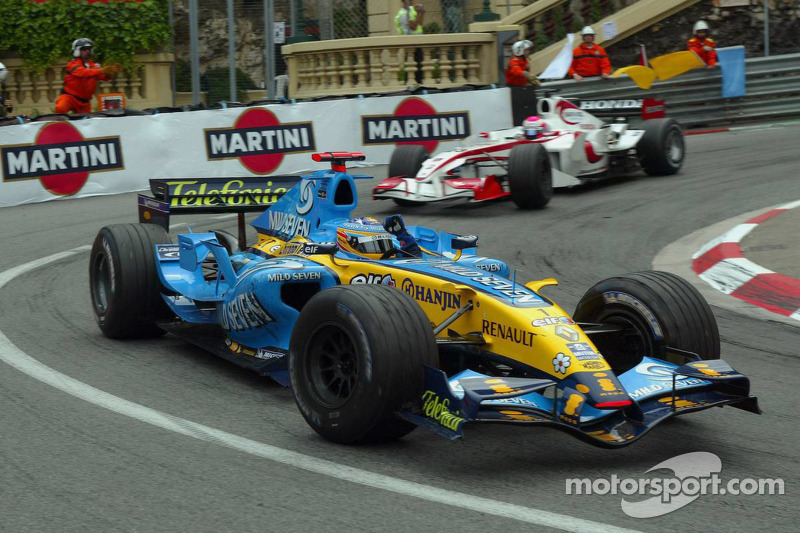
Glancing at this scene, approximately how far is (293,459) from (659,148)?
1092 centimetres

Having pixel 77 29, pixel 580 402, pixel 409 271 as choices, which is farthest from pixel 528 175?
pixel 77 29

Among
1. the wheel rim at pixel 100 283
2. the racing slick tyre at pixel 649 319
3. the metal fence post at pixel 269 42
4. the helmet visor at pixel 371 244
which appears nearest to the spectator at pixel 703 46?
the metal fence post at pixel 269 42

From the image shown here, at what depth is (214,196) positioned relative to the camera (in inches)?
311

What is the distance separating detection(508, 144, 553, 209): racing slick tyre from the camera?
40.7 ft

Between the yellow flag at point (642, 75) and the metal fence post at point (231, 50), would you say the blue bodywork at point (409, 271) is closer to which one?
the metal fence post at point (231, 50)

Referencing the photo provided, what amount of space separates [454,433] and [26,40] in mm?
19860

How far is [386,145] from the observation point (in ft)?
55.9

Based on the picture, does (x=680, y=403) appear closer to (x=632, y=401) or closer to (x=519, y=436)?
(x=632, y=401)

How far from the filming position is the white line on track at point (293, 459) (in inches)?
164

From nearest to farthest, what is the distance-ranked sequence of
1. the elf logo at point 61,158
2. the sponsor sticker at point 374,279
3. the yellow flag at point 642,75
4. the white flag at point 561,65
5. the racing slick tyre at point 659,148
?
the sponsor sticker at point 374,279 → the elf logo at point 61,158 → the racing slick tyre at point 659,148 → the yellow flag at point 642,75 → the white flag at point 561,65

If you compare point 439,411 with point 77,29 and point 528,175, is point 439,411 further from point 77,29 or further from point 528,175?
point 77,29

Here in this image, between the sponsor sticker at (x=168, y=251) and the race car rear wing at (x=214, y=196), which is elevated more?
the race car rear wing at (x=214, y=196)

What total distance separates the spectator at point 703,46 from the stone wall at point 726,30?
4.96 meters

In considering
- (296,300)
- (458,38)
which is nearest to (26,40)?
(458,38)
